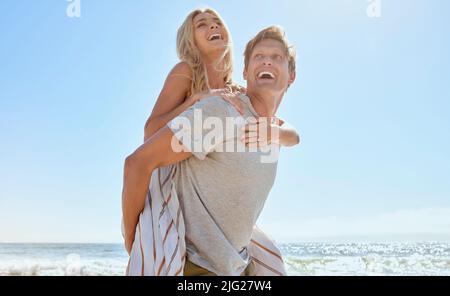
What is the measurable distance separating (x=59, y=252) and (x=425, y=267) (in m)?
12.8

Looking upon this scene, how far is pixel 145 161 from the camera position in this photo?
237cm

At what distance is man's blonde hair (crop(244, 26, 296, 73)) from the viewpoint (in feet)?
9.32

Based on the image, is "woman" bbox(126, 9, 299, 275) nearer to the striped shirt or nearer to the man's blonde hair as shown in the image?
the man's blonde hair

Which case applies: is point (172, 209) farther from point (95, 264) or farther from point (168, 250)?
point (95, 264)

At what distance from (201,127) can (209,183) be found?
0.25m

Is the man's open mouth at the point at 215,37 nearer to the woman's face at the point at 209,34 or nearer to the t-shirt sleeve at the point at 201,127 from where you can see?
the woman's face at the point at 209,34

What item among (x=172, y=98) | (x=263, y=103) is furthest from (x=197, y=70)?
(x=263, y=103)

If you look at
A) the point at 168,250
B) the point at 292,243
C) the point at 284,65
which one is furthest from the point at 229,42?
the point at 292,243

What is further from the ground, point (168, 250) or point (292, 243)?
point (168, 250)

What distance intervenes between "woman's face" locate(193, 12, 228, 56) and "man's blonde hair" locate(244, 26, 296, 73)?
992mm

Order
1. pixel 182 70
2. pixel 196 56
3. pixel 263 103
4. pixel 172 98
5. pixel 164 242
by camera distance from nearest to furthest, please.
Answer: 1. pixel 164 242
2. pixel 263 103
3. pixel 172 98
4. pixel 182 70
5. pixel 196 56

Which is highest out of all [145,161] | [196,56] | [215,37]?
[215,37]

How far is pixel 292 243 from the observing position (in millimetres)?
20719

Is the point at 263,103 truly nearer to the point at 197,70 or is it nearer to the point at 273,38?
the point at 273,38
